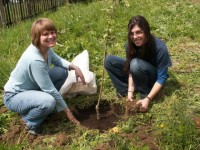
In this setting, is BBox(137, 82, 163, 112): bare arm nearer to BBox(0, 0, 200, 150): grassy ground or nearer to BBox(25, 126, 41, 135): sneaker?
BBox(0, 0, 200, 150): grassy ground

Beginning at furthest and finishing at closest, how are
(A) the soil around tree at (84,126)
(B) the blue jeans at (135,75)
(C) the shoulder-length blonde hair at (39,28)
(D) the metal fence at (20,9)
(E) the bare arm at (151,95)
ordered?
1. (D) the metal fence at (20,9)
2. (B) the blue jeans at (135,75)
3. (E) the bare arm at (151,95)
4. (C) the shoulder-length blonde hair at (39,28)
5. (A) the soil around tree at (84,126)

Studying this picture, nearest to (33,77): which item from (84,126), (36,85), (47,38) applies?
(36,85)

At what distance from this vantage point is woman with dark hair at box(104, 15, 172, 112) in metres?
3.63

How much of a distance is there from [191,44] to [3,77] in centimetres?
285

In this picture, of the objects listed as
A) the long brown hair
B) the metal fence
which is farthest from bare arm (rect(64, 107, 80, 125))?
the metal fence

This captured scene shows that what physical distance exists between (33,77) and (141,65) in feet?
3.81

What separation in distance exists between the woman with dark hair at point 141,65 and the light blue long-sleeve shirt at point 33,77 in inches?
33.7

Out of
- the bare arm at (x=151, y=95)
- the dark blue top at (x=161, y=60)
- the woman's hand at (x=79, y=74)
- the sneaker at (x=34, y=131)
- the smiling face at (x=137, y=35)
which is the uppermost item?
the smiling face at (x=137, y=35)

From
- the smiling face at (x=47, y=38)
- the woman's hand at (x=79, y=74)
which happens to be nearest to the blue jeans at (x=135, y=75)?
the woman's hand at (x=79, y=74)

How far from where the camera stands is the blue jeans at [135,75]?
3.79 m

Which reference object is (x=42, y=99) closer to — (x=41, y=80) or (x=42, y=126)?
(x=41, y=80)

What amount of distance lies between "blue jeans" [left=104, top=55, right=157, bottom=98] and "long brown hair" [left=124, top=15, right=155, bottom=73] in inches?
2.8

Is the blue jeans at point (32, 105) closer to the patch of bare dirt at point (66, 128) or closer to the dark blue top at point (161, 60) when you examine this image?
the patch of bare dirt at point (66, 128)

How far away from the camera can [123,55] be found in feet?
17.1
